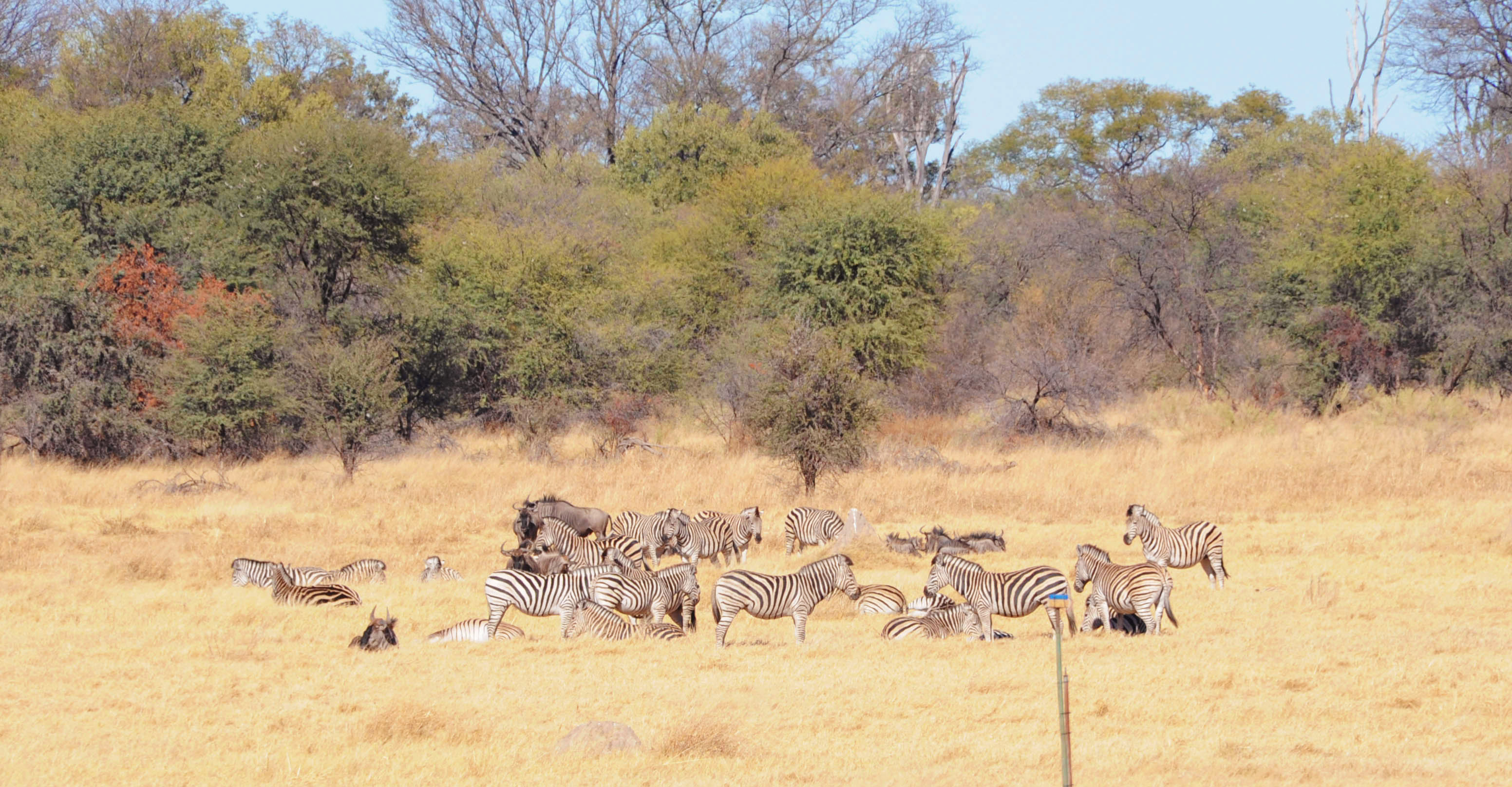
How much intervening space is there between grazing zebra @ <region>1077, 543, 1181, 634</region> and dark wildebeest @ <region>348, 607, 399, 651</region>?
5.56 metres

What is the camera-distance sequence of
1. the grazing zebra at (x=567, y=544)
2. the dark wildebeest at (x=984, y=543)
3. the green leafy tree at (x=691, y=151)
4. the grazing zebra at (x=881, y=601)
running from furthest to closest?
1. the green leafy tree at (x=691, y=151)
2. the dark wildebeest at (x=984, y=543)
3. the grazing zebra at (x=567, y=544)
4. the grazing zebra at (x=881, y=601)

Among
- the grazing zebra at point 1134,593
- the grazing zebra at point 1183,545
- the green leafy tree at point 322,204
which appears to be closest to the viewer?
the grazing zebra at point 1134,593

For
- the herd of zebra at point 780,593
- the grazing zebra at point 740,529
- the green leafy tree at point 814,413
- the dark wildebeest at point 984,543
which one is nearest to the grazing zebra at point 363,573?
the herd of zebra at point 780,593

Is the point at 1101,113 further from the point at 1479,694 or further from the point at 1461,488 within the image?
the point at 1479,694

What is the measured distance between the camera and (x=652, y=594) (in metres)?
11.8

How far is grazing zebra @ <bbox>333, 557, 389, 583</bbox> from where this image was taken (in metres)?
14.4

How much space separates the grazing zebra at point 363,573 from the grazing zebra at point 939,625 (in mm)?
5688

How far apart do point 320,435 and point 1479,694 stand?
17.3 meters

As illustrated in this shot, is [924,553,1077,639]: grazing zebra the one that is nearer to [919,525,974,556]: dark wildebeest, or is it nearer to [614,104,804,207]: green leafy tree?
[919,525,974,556]: dark wildebeest

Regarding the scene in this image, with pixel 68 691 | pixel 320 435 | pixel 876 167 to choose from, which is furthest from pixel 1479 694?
pixel 876 167

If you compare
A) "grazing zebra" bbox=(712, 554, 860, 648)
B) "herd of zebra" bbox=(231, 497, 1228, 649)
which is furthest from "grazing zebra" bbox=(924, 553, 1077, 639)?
"grazing zebra" bbox=(712, 554, 860, 648)

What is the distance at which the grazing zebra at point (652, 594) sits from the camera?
38.5 feet

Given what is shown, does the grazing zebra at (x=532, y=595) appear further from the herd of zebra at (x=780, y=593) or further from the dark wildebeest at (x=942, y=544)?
the dark wildebeest at (x=942, y=544)

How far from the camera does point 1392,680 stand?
9531 mm
